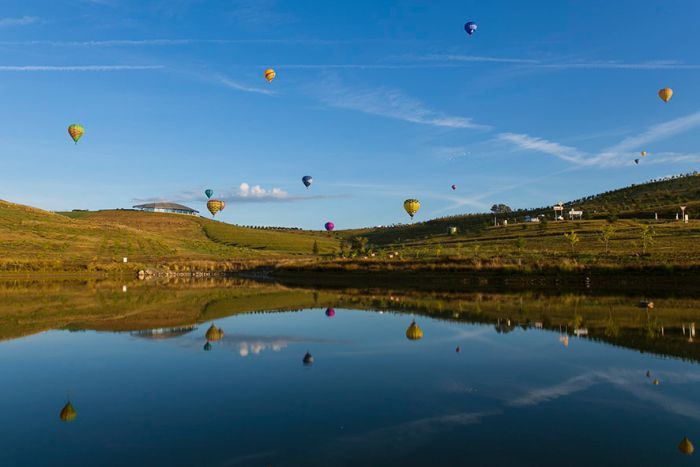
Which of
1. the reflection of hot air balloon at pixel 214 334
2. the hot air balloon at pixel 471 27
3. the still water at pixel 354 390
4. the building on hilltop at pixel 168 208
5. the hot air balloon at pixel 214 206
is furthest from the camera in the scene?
the building on hilltop at pixel 168 208

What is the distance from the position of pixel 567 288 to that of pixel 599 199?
13912 cm

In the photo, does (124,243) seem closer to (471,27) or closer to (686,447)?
(471,27)

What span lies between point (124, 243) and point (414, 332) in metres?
90.8

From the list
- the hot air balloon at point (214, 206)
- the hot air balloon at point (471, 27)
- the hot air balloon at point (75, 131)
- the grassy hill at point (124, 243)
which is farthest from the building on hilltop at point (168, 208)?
the hot air balloon at point (471, 27)

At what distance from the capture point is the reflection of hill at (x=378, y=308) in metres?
→ 23.3

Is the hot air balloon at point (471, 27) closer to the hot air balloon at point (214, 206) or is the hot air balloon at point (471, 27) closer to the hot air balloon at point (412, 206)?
the hot air balloon at point (412, 206)

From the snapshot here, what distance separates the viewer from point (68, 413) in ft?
39.4

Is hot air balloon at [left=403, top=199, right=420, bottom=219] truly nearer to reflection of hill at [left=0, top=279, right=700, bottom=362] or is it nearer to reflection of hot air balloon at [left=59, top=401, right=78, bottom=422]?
reflection of hill at [left=0, top=279, right=700, bottom=362]

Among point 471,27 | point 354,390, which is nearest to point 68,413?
point 354,390

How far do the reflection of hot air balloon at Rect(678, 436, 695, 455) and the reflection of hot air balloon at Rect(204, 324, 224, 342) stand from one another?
16583 mm

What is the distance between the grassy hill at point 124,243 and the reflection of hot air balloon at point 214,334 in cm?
5246

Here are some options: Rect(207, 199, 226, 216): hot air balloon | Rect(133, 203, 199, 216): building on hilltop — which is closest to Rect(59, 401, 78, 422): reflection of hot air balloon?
Rect(207, 199, 226, 216): hot air balloon

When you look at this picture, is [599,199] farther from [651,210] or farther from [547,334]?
[547,334]

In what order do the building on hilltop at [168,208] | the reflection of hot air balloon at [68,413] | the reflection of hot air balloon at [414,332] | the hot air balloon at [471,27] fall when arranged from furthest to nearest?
1. the building on hilltop at [168,208]
2. the hot air balloon at [471,27]
3. the reflection of hot air balloon at [414,332]
4. the reflection of hot air balloon at [68,413]
